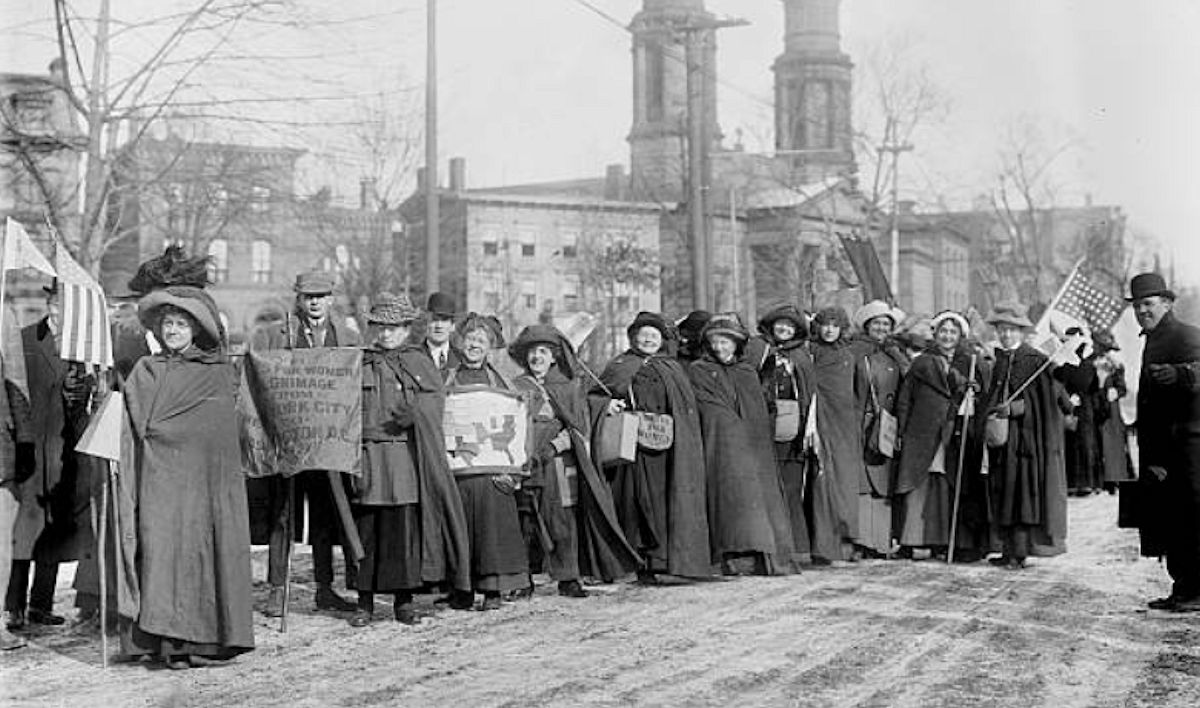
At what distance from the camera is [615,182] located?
83.3 meters

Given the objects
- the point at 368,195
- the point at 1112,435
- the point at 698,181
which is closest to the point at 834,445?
the point at 1112,435

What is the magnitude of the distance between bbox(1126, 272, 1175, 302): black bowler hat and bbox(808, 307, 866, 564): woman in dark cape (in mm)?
3101

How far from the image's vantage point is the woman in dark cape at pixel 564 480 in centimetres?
1066

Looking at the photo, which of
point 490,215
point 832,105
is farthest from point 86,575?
point 832,105

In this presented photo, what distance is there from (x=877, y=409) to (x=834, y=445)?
639mm

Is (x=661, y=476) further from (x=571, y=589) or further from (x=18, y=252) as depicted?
(x=18, y=252)

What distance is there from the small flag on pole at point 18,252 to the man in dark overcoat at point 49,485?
59 cm

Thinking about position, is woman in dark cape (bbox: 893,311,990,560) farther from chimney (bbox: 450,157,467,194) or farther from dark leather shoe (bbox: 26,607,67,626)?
chimney (bbox: 450,157,467,194)

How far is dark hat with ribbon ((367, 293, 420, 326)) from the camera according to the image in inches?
Result: 382

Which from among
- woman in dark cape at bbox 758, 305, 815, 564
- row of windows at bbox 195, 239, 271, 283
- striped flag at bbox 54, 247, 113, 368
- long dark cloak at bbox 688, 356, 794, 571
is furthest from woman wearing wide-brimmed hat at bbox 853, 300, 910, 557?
row of windows at bbox 195, 239, 271, 283

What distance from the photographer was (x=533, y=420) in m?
10.5

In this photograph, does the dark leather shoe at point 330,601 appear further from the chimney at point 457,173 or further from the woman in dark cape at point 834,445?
the chimney at point 457,173

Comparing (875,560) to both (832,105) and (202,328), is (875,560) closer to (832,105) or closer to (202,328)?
(202,328)

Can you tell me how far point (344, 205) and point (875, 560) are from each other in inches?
1135
